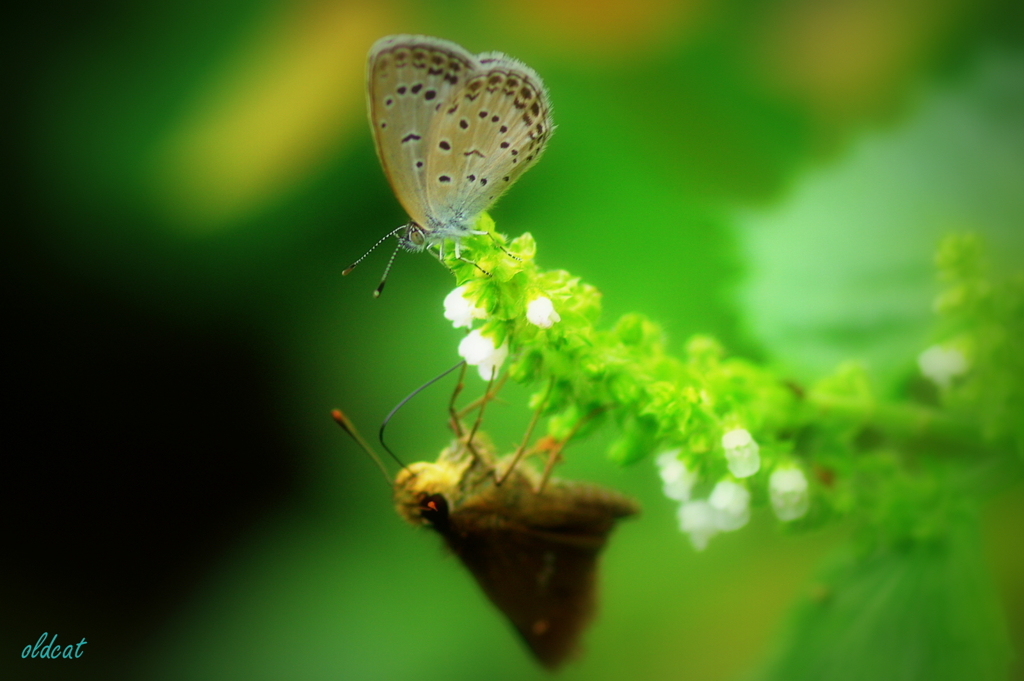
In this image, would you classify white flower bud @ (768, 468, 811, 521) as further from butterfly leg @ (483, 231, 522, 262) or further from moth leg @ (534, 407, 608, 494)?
butterfly leg @ (483, 231, 522, 262)

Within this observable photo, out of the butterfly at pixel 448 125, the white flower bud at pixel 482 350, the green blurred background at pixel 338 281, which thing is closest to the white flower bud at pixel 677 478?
the white flower bud at pixel 482 350

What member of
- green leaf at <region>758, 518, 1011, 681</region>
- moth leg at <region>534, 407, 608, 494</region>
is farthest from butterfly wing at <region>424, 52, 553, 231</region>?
green leaf at <region>758, 518, 1011, 681</region>

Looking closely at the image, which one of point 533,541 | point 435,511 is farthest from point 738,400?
point 435,511

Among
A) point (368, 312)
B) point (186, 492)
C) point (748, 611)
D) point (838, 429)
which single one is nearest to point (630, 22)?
point (368, 312)

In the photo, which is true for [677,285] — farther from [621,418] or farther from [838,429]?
[621,418]

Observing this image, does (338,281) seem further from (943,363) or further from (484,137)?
(943,363)

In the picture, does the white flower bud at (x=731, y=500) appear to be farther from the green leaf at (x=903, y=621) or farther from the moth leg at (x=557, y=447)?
the green leaf at (x=903, y=621)
